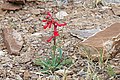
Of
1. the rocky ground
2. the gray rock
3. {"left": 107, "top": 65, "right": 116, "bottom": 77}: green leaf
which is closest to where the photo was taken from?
{"left": 107, "top": 65, "right": 116, "bottom": 77}: green leaf

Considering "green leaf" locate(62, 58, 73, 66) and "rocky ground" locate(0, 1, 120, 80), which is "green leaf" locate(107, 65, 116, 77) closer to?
"rocky ground" locate(0, 1, 120, 80)

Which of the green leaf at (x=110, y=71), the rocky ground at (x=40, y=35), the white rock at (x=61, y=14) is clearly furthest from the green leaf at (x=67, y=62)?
the white rock at (x=61, y=14)

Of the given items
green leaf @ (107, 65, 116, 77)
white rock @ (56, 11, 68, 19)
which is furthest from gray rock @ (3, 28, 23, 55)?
green leaf @ (107, 65, 116, 77)

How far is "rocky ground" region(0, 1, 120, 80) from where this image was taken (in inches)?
87.8

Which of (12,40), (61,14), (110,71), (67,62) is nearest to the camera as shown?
(110,71)

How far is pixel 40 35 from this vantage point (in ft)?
8.84

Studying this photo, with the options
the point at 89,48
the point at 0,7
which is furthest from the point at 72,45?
the point at 0,7

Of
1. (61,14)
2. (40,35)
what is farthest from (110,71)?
(61,14)

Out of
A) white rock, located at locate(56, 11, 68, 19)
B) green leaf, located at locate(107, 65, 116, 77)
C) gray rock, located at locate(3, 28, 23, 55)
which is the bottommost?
green leaf, located at locate(107, 65, 116, 77)

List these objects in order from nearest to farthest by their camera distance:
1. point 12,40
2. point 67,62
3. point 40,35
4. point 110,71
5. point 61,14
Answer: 1. point 110,71
2. point 67,62
3. point 12,40
4. point 40,35
5. point 61,14

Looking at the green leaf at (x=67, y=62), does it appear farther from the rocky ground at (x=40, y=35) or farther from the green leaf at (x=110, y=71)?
the green leaf at (x=110, y=71)

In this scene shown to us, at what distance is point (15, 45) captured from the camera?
2.52m

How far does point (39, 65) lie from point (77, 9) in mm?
985

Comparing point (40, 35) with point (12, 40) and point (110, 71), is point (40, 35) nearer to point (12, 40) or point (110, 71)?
point (12, 40)
